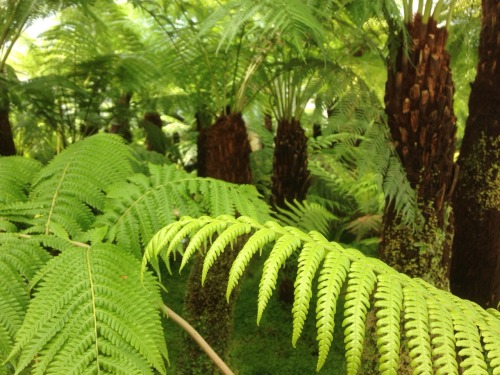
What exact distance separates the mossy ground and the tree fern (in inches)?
57.0

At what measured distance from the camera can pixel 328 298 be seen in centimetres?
76

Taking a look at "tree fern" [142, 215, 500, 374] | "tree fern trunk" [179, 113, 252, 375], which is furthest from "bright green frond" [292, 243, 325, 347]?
"tree fern trunk" [179, 113, 252, 375]

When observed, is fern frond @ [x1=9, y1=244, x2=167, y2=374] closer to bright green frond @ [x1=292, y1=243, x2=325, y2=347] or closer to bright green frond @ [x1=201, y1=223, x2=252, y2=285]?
bright green frond @ [x1=201, y1=223, x2=252, y2=285]

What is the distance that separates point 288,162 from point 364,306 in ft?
6.46

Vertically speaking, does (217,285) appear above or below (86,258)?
below

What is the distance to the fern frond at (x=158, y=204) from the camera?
4.04 feet

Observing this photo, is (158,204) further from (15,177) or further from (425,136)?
(425,136)

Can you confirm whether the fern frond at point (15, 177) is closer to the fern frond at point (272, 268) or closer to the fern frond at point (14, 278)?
the fern frond at point (14, 278)

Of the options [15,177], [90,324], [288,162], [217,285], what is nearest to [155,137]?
[288,162]

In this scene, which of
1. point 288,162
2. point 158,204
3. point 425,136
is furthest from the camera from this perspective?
point 288,162

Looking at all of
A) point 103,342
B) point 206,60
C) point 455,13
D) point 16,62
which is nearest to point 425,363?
point 103,342

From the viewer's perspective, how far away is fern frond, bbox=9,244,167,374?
31.2 inches

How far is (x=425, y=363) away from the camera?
2.42 feet

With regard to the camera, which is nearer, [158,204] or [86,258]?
[86,258]
